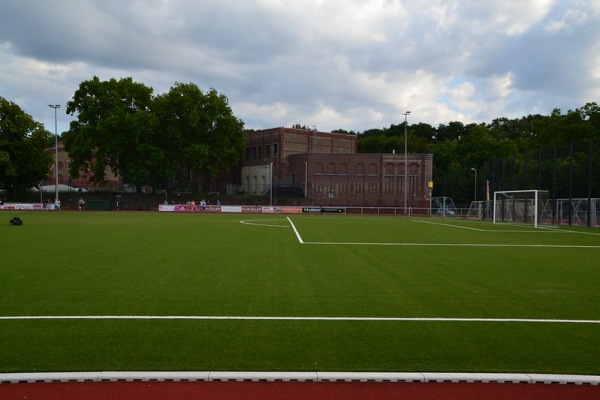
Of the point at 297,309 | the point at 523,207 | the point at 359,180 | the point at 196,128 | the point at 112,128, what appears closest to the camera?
the point at 297,309

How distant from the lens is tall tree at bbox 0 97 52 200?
6525 centimetres

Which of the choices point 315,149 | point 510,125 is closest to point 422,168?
point 315,149

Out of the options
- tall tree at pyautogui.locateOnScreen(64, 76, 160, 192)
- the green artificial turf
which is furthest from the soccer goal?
tall tree at pyautogui.locateOnScreen(64, 76, 160, 192)

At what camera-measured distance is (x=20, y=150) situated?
2618 inches

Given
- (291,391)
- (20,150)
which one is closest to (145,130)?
(20,150)

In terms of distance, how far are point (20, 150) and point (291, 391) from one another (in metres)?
70.7

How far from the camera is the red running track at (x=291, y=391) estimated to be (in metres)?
4.59

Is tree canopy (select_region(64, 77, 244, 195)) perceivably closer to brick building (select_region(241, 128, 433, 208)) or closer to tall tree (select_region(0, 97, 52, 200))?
tall tree (select_region(0, 97, 52, 200))

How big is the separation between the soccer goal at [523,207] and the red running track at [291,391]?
34.4m

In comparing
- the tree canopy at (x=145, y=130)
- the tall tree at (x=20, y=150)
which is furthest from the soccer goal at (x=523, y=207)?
the tall tree at (x=20, y=150)

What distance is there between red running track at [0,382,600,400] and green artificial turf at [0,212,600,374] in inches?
14.3

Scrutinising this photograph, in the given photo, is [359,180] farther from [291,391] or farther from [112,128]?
[291,391]

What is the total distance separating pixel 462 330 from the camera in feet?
22.2

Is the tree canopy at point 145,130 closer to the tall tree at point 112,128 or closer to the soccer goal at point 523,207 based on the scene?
the tall tree at point 112,128
